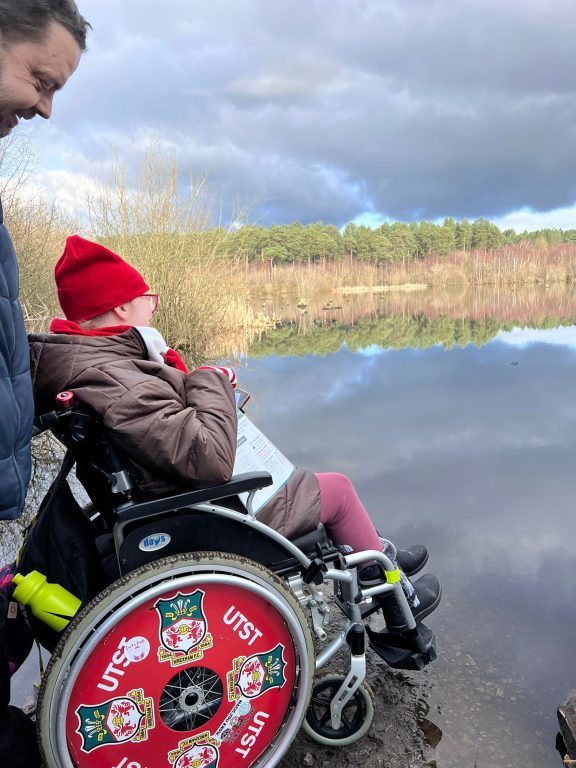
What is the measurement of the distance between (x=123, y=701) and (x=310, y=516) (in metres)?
0.70

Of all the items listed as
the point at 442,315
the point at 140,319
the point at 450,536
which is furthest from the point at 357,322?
the point at 140,319

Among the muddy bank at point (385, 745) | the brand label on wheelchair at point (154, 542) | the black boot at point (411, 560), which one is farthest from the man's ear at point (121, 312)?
the black boot at point (411, 560)

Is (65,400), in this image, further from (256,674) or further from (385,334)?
(385,334)

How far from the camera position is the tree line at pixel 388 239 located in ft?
169

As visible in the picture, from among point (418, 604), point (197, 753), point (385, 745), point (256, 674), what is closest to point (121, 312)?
point (256, 674)

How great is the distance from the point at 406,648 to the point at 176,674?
0.89 m

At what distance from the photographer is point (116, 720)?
133cm

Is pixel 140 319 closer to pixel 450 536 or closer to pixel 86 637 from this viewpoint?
pixel 86 637

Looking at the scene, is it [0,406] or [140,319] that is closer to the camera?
[0,406]

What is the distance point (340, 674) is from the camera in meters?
1.75

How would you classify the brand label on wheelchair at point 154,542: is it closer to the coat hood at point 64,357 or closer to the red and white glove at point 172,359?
the coat hood at point 64,357

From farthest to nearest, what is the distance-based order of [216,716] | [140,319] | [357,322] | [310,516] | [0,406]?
[357,322] < [140,319] < [310,516] < [216,716] < [0,406]

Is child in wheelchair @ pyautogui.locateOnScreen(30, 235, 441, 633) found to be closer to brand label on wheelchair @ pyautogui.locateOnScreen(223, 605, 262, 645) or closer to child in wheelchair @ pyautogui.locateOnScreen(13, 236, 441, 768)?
child in wheelchair @ pyautogui.locateOnScreen(13, 236, 441, 768)

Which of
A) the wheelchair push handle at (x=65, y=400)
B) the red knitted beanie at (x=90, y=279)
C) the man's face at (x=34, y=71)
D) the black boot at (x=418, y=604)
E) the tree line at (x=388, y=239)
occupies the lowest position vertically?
the black boot at (x=418, y=604)
